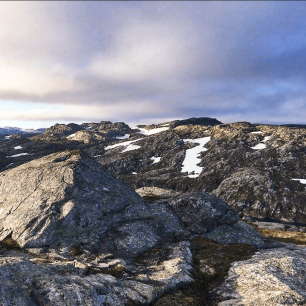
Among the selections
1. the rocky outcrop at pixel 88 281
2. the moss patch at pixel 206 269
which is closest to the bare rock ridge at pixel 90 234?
the rocky outcrop at pixel 88 281

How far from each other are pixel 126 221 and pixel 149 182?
160 metres

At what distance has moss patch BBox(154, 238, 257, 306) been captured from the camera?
18.9 m

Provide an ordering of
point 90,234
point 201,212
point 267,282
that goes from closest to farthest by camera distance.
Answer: point 267,282 < point 90,234 < point 201,212

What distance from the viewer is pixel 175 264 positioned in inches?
927

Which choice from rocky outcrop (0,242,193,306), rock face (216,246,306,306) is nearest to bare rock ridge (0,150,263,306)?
rocky outcrop (0,242,193,306)

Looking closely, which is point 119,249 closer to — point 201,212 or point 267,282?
point 201,212

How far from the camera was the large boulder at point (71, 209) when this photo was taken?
26.9 m

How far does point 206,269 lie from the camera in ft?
79.0

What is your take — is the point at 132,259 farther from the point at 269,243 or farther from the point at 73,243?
the point at 269,243

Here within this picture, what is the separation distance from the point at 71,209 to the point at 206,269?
16.1 m

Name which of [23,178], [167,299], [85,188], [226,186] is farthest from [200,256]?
[226,186]

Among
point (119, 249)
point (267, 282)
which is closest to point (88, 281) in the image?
point (119, 249)

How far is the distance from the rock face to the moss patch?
3.03ft

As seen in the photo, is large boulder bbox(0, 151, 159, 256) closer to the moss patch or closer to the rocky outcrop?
the rocky outcrop
